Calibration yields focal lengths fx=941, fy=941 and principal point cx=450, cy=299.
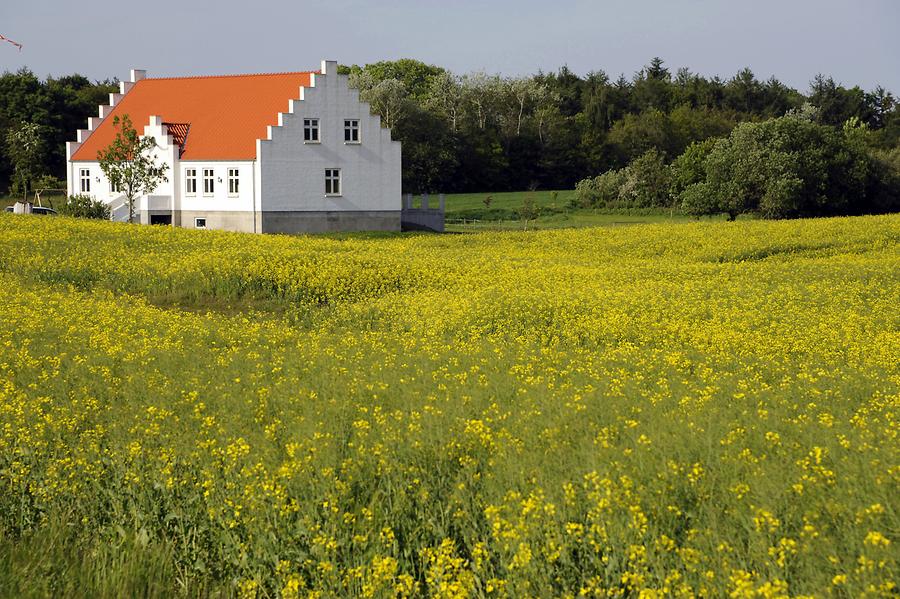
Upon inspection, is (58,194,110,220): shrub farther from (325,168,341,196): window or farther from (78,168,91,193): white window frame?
(325,168,341,196): window

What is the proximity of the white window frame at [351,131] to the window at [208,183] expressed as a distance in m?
8.72

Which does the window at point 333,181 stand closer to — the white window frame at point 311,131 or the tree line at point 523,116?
the white window frame at point 311,131

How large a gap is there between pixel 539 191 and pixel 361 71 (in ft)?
100

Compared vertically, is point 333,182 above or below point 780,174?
below

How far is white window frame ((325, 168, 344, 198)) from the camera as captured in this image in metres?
59.3

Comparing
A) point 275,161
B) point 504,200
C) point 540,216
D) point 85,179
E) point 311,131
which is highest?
point 311,131

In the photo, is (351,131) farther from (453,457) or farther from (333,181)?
(453,457)

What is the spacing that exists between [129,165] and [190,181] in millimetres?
3824

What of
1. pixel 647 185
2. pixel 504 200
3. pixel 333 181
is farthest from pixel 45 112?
pixel 647 185

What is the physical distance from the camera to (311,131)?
58.8 meters

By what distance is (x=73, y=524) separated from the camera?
946 cm

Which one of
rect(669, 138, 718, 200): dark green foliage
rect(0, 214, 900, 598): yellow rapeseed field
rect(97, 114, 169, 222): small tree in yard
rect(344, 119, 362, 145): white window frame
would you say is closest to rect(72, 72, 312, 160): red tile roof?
rect(97, 114, 169, 222): small tree in yard

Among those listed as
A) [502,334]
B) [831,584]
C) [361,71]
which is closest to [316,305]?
[502,334]

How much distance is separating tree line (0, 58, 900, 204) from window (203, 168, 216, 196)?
28094 mm
